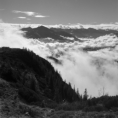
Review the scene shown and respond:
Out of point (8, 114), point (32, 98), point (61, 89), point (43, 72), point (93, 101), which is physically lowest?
point (61, 89)

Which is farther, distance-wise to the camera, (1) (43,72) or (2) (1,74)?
(1) (43,72)

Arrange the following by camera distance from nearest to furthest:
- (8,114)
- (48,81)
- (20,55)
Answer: (8,114) → (48,81) → (20,55)

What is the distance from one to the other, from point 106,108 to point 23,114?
44.1ft

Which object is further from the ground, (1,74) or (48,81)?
(1,74)

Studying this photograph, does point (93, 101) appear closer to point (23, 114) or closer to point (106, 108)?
point (106, 108)

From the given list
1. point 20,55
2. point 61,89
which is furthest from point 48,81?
point 20,55

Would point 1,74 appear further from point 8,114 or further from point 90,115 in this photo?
point 90,115

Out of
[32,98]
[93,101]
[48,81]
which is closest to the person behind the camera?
[93,101]

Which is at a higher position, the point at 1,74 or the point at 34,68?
the point at 1,74

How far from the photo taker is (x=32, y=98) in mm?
43406

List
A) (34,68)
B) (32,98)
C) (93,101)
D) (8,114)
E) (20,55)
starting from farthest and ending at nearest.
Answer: (20,55)
(34,68)
(32,98)
(93,101)
(8,114)

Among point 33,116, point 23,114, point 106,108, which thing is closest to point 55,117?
point 33,116

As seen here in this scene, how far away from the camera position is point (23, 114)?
23.7 m

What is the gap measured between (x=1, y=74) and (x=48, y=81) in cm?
5263
